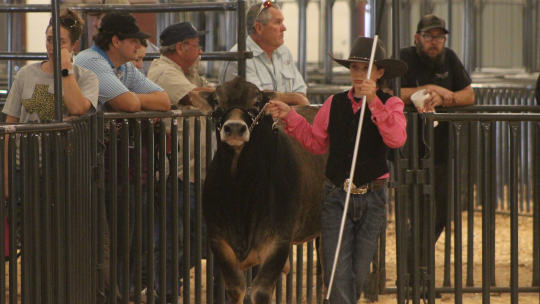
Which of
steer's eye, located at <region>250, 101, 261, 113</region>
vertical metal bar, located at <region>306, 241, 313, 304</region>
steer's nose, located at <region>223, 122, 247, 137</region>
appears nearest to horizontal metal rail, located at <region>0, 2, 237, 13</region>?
steer's eye, located at <region>250, 101, 261, 113</region>

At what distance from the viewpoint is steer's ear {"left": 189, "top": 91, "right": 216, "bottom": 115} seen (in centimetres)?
459

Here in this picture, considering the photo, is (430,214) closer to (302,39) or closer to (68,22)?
(68,22)

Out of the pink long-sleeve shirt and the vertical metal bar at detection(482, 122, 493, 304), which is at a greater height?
the pink long-sleeve shirt

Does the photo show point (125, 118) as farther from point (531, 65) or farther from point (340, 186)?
point (531, 65)

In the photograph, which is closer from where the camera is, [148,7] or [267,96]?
[267,96]

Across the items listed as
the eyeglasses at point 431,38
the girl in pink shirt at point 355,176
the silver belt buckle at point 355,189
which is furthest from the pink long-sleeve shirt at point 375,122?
the eyeglasses at point 431,38

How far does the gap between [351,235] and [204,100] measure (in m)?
1.15

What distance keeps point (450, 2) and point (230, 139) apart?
8.45 meters

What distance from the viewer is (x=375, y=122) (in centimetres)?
417

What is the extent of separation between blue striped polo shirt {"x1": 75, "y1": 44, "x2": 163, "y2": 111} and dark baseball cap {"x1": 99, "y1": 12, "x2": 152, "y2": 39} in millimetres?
155

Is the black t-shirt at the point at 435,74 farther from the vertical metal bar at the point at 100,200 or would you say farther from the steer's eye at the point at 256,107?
the vertical metal bar at the point at 100,200

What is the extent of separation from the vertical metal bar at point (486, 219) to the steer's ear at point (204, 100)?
1.88 metres

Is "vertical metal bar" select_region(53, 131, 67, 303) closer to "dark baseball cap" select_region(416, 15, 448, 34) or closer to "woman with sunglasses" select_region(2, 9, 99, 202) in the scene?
"woman with sunglasses" select_region(2, 9, 99, 202)

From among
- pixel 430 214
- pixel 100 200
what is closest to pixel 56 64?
pixel 100 200
